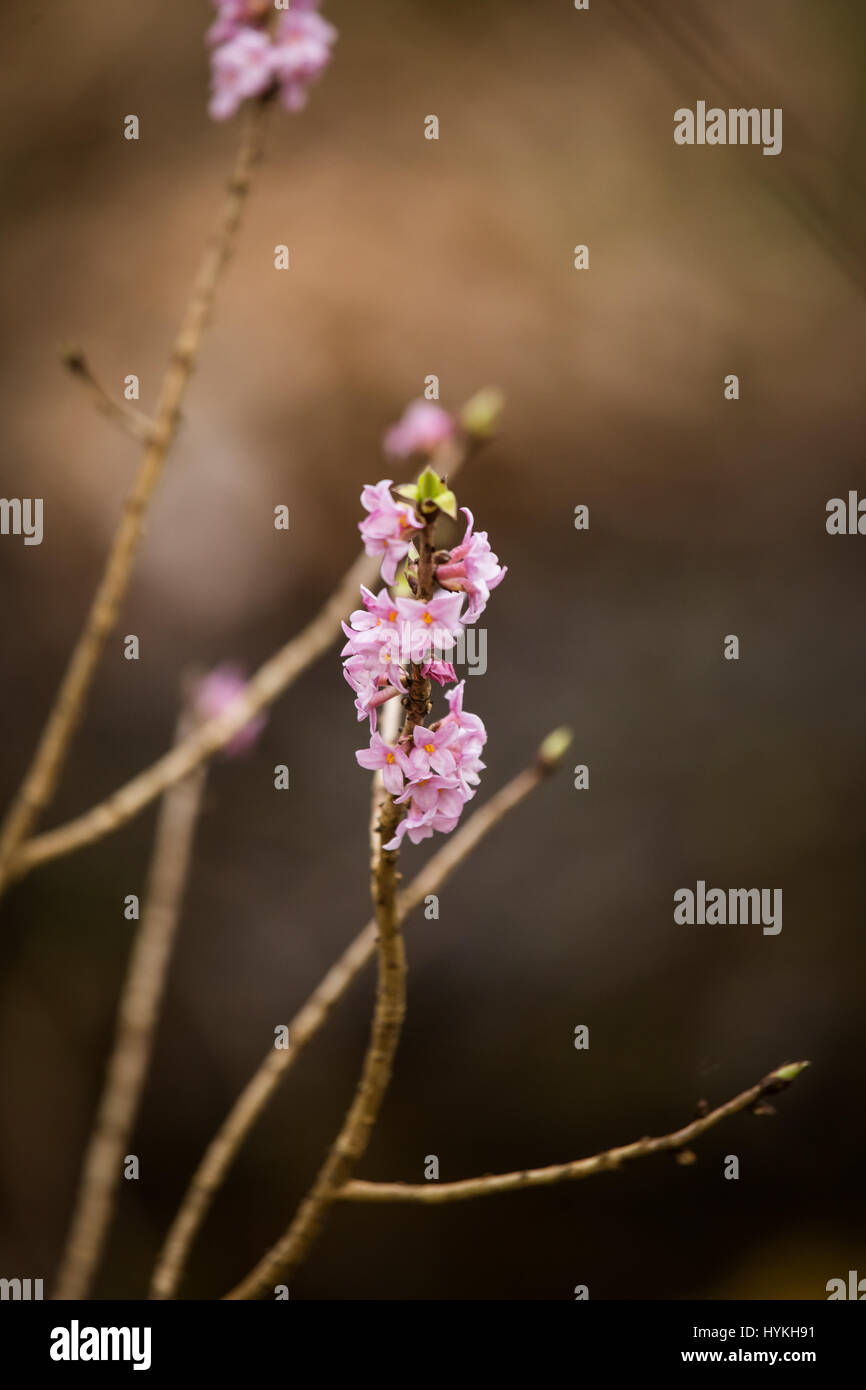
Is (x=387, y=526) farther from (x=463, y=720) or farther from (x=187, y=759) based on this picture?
(x=187, y=759)

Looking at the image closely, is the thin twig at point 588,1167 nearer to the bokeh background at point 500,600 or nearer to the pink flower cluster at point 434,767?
the pink flower cluster at point 434,767

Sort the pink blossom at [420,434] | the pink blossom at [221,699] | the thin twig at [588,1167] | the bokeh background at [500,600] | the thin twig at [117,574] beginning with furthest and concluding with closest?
the bokeh background at [500,600] < the pink blossom at [221,699] < the pink blossom at [420,434] < the thin twig at [117,574] < the thin twig at [588,1167]

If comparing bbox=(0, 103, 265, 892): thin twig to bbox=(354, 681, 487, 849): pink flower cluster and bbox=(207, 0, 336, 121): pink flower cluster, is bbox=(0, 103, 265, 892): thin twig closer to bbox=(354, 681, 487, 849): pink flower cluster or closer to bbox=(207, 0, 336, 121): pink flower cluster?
bbox=(207, 0, 336, 121): pink flower cluster

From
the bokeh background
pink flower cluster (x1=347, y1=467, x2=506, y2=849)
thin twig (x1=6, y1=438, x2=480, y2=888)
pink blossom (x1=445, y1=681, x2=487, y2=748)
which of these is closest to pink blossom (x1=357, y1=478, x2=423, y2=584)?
pink flower cluster (x1=347, y1=467, x2=506, y2=849)

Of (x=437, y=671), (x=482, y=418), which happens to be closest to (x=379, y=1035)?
(x=437, y=671)

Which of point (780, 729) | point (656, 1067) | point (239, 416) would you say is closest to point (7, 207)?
point (239, 416)

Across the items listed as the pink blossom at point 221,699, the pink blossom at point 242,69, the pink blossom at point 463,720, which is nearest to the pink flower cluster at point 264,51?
the pink blossom at point 242,69
